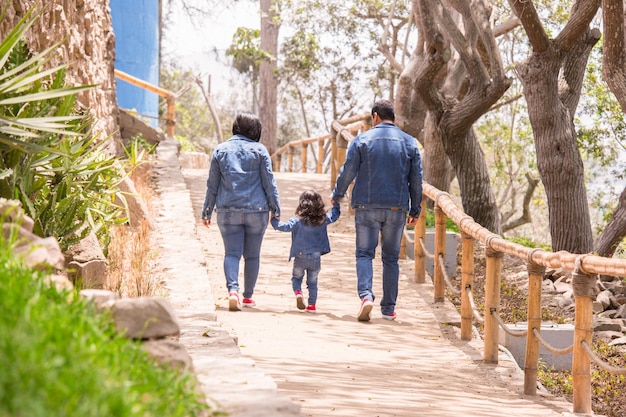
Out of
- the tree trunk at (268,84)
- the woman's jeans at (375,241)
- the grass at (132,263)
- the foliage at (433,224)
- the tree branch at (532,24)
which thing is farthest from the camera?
the tree trunk at (268,84)

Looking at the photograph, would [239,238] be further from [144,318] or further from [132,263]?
[144,318]

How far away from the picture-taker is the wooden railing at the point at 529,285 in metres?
5.27

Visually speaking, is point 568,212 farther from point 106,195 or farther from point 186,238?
point 106,195

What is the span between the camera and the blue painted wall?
1846cm

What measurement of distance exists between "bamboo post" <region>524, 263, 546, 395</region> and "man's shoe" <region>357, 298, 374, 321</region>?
5.90ft

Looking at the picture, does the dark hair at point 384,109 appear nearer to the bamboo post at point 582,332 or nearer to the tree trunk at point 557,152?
the bamboo post at point 582,332

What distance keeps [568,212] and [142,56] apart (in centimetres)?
1121

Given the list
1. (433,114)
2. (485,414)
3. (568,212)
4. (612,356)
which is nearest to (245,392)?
(485,414)

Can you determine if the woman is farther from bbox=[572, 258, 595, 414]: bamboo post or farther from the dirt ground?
bbox=[572, 258, 595, 414]: bamboo post

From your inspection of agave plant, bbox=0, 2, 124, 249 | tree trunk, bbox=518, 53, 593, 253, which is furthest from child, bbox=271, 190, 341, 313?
tree trunk, bbox=518, 53, 593, 253

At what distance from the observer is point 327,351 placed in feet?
21.2

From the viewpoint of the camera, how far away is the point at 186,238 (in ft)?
30.4

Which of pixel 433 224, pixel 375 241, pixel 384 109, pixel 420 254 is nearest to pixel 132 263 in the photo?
pixel 375 241

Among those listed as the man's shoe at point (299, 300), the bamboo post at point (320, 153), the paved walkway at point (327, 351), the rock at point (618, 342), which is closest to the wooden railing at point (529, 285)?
the paved walkway at point (327, 351)
